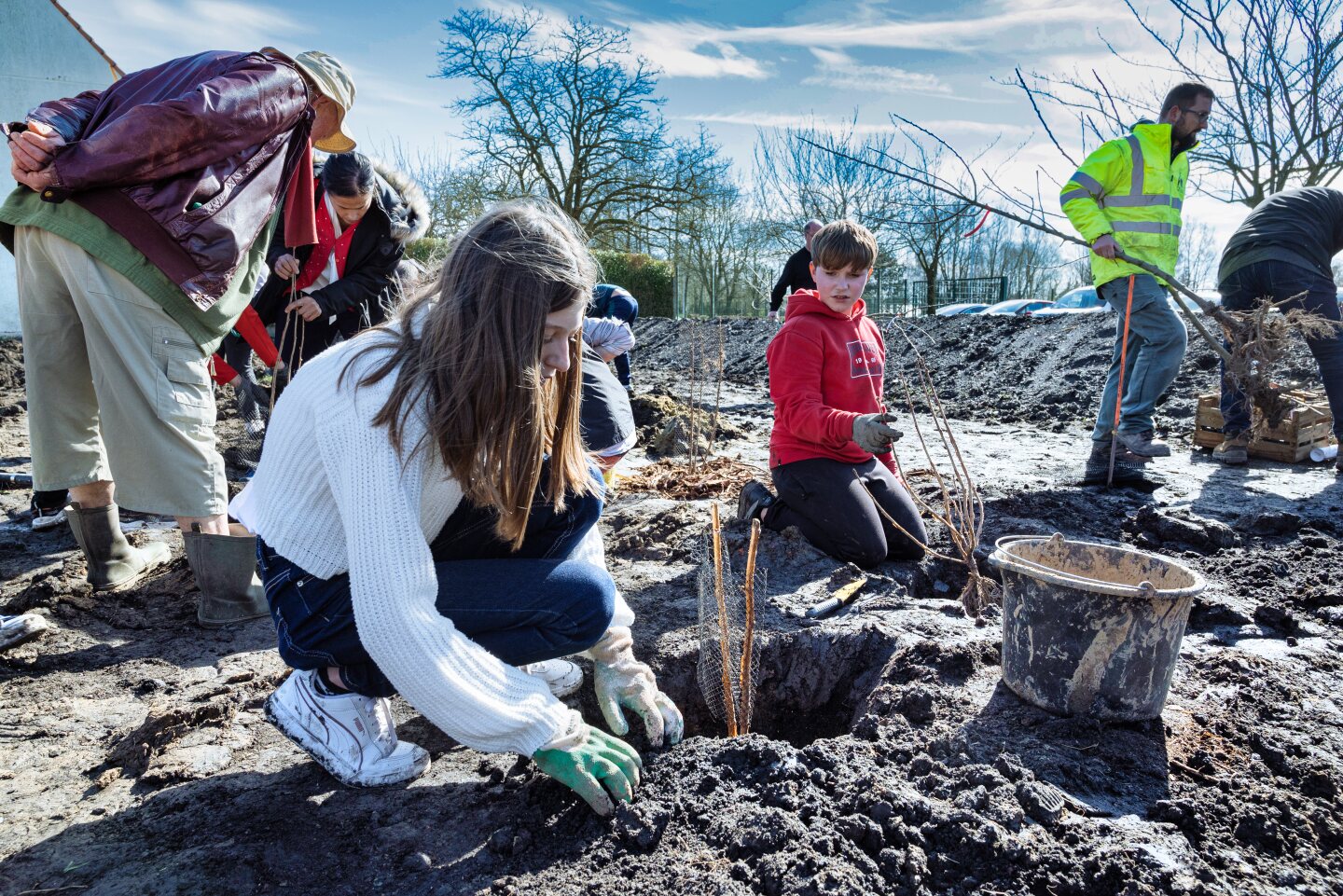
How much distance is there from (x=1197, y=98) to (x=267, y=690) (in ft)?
16.8

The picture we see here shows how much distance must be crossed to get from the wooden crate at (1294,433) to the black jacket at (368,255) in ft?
16.5

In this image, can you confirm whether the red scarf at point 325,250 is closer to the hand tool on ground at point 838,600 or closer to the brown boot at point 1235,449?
the hand tool on ground at point 838,600

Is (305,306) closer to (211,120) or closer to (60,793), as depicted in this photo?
(211,120)

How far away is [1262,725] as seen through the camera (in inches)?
74.7

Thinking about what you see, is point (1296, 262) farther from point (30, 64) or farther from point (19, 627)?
point (30, 64)

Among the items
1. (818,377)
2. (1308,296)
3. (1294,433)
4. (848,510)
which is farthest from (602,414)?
(1294,433)

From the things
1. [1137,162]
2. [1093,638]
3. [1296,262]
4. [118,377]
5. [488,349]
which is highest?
[1137,162]

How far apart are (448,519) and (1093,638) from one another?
1455mm

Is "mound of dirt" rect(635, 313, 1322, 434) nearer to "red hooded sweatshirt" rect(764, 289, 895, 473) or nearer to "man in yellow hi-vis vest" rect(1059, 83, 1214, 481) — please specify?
"man in yellow hi-vis vest" rect(1059, 83, 1214, 481)

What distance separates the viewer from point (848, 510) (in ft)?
10.00

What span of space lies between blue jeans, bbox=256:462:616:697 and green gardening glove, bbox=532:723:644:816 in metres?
0.24

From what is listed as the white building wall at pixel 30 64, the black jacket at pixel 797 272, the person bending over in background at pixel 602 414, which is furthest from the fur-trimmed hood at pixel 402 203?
the white building wall at pixel 30 64

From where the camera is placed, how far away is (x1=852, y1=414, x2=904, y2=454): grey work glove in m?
2.63

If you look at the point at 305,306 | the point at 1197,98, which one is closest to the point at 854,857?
the point at 305,306
